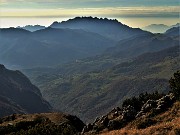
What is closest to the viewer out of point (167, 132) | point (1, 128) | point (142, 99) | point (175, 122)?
point (167, 132)

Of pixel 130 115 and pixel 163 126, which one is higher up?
pixel 163 126

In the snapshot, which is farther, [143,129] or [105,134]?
[105,134]

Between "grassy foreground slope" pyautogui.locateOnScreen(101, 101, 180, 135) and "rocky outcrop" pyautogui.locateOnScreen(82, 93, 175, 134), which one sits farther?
"rocky outcrop" pyautogui.locateOnScreen(82, 93, 175, 134)

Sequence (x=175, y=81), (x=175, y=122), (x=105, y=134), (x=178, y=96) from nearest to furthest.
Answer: (x=175, y=122) → (x=105, y=134) → (x=178, y=96) → (x=175, y=81)

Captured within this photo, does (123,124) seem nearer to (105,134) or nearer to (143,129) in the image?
(105,134)

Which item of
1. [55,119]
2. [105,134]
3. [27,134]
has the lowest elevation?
[55,119]

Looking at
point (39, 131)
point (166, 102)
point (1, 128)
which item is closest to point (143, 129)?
point (166, 102)

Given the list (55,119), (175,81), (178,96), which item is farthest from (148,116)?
(55,119)

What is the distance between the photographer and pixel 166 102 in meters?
77.4

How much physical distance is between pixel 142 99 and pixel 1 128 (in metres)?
44.1

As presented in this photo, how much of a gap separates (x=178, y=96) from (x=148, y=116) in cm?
925

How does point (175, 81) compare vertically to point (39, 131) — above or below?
above

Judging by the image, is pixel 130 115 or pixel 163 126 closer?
pixel 163 126

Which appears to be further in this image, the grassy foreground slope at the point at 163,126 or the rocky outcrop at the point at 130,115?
the rocky outcrop at the point at 130,115
